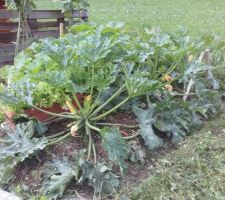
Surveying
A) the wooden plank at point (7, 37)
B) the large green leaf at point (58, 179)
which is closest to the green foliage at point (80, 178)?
the large green leaf at point (58, 179)

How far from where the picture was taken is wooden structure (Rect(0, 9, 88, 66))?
5.63 m

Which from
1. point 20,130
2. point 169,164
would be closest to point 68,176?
point 20,130

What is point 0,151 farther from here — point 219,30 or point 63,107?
point 219,30

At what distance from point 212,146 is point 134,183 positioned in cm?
66

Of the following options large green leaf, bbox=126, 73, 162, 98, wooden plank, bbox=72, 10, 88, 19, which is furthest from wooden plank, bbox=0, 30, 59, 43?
large green leaf, bbox=126, 73, 162, 98

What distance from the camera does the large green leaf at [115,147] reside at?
2.60 m

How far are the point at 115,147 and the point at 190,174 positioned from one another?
518 mm

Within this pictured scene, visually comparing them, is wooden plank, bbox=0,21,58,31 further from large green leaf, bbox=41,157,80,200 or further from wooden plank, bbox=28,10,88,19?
large green leaf, bbox=41,157,80,200

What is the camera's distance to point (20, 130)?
2.80m

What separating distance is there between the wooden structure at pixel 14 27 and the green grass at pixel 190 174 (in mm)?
3418

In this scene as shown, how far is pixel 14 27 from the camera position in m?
5.78

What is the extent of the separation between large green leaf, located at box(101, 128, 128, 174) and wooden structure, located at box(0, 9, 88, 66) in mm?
3321

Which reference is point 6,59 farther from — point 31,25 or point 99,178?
point 99,178

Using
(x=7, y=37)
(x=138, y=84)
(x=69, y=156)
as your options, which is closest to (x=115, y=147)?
(x=69, y=156)
